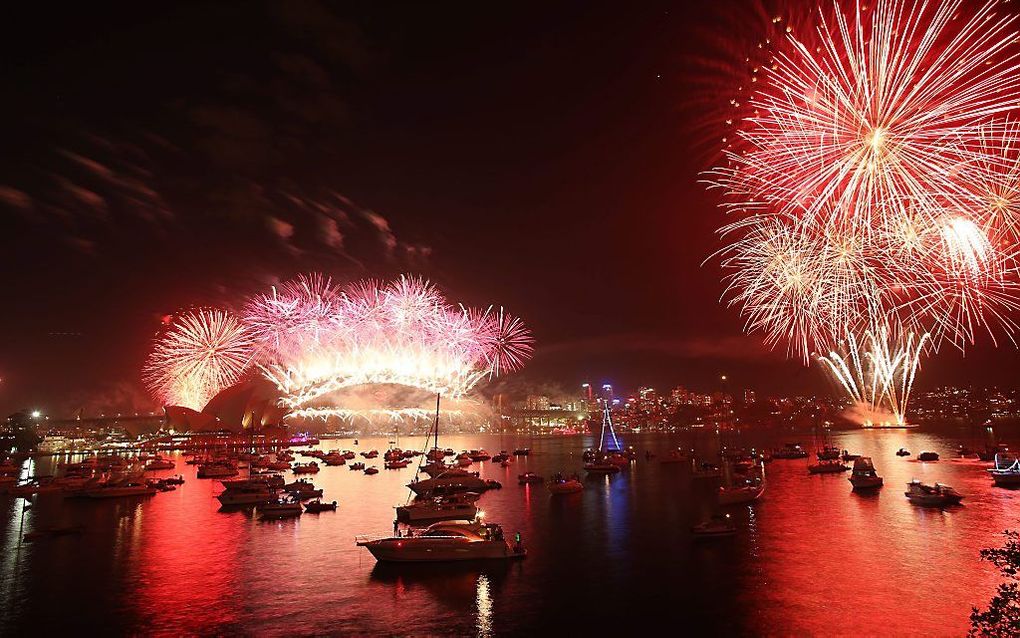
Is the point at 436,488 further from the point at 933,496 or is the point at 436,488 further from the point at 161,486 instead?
the point at 933,496

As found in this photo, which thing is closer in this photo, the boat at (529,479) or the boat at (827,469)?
the boat at (529,479)

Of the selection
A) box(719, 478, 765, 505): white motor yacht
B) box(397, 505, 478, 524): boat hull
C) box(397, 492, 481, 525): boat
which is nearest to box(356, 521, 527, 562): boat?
box(397, 505, 478, 524): boat hull

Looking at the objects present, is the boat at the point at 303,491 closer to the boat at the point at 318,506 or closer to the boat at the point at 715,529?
the boat at the point at 318,506

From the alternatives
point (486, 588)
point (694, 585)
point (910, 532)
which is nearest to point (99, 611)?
point (486, 588)

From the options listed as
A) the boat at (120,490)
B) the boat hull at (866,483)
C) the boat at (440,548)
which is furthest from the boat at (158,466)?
the boat hull at (866,483)

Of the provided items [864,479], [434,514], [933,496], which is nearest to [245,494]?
[434,514]

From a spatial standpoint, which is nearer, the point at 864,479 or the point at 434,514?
the point at 434,514

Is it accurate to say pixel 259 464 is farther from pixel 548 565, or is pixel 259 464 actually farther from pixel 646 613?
pixel 646 613
